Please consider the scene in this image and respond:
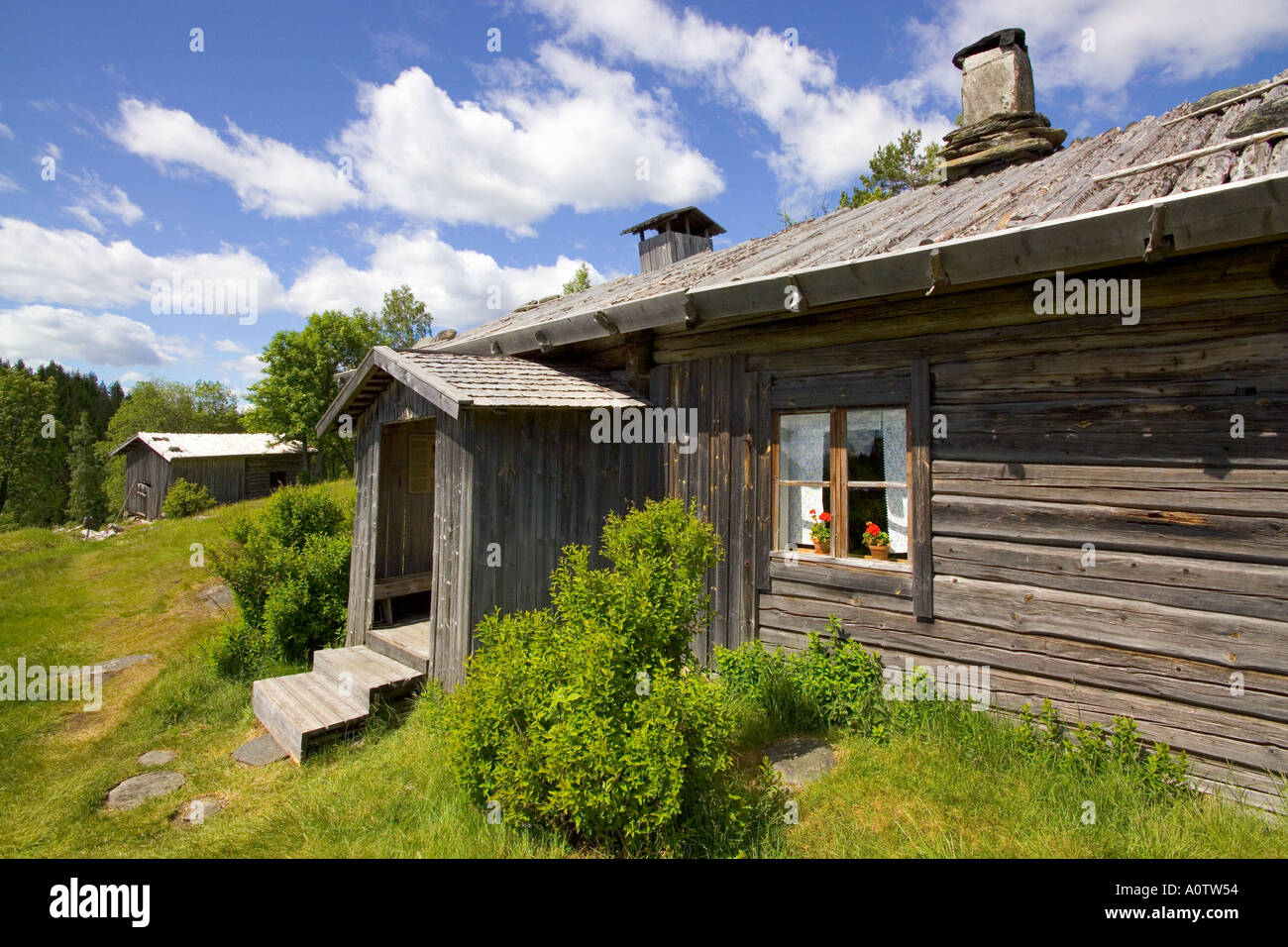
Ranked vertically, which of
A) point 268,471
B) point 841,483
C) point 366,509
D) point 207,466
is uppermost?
point 207,466

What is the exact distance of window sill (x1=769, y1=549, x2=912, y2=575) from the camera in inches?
181

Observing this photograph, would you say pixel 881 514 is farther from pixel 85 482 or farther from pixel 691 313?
pixel 85 482

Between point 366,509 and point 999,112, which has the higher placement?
point 999,112

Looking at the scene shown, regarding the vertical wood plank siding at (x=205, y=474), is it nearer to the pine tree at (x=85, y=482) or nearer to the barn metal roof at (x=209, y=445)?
the barn metal roof at (x=209, y=445)

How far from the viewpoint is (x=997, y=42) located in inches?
254

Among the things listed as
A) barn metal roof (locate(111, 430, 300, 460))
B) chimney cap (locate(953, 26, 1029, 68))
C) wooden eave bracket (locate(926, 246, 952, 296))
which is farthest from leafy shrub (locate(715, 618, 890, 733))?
barn metal roof (locate(111, 430, 300, 460))

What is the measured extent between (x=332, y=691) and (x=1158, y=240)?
6766mm

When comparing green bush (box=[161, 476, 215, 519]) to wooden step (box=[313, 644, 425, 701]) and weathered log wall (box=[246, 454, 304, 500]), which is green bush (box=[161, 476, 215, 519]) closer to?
weathered log wall (box=[246, 454, 304, 500])

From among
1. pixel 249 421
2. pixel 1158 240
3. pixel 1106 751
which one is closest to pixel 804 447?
pixel 1158 240

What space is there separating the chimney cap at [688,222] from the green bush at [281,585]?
8.24 m

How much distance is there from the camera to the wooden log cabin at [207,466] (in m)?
27.1

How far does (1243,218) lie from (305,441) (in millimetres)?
31796

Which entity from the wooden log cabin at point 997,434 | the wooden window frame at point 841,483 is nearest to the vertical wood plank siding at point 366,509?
the wooden log cabin at point 997,434
